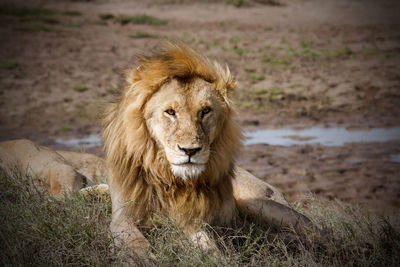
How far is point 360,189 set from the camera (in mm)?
6656

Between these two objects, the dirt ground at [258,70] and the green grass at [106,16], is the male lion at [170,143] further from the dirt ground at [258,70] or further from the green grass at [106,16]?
the green grass at [106,16]

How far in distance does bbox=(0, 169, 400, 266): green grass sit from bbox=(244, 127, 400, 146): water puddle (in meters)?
5.43

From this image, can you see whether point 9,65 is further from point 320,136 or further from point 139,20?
point 320,136

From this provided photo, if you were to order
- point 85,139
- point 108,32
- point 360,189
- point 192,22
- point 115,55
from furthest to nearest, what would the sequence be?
point 192,22 < point 108,32 < point 115,55 < point 85,139 < point 360,189

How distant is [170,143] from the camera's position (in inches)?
114

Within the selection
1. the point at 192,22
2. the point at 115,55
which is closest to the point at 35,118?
the point at 115,55

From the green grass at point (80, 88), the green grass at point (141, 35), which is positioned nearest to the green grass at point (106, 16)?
the green grass at point (141, 35)

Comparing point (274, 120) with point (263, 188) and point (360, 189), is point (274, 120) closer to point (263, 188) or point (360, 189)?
point (360, 189)

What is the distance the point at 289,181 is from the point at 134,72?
4248 mm

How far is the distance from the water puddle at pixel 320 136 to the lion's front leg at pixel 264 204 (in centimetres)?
479

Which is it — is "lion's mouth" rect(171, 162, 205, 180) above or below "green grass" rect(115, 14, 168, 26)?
above

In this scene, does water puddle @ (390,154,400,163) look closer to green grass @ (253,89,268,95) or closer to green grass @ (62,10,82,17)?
green grass @ (253,89,268,95)

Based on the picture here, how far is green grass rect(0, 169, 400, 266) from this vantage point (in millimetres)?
2906

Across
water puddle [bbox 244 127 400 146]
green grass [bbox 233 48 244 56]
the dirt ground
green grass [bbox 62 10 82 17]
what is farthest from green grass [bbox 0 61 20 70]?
green grass [bbox 62 10 82 17]
